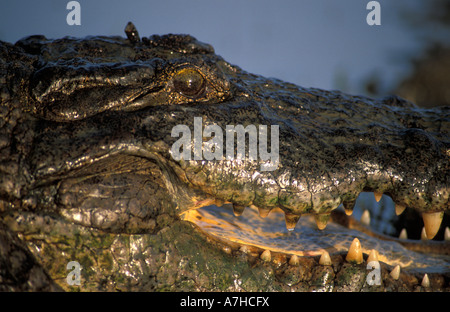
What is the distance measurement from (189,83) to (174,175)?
0.49 m

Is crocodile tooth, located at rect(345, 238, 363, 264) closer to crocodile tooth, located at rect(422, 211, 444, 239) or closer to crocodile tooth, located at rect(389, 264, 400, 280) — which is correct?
crocodile tooth, located at rect(389, 264, 400, 280)

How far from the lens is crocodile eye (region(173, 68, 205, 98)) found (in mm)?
2109

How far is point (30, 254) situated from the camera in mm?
1742

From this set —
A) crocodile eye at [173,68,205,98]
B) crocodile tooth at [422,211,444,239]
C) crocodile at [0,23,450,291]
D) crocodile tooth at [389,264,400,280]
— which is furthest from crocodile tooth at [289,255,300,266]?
crocodile eye at [173,68,205,98]

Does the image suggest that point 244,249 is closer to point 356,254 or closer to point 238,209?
point 238,209

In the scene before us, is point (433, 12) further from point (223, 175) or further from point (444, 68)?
point (223, 175)

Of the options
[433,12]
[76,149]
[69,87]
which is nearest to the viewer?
[76,149]

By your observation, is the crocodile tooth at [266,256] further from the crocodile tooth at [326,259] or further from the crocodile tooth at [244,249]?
the crocodile tooth at [326,259]

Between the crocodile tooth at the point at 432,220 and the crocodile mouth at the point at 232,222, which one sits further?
the crocodile tooth at the point at 432,220

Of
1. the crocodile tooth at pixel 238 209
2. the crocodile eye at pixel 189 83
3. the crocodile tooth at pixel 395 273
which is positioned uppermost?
the crocodile eye at pixel 189 83

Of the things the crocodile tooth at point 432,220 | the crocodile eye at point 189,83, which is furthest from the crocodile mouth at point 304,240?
the crocodile eye at point 189,83

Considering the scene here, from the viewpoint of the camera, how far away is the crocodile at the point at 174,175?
1832 millimetres
